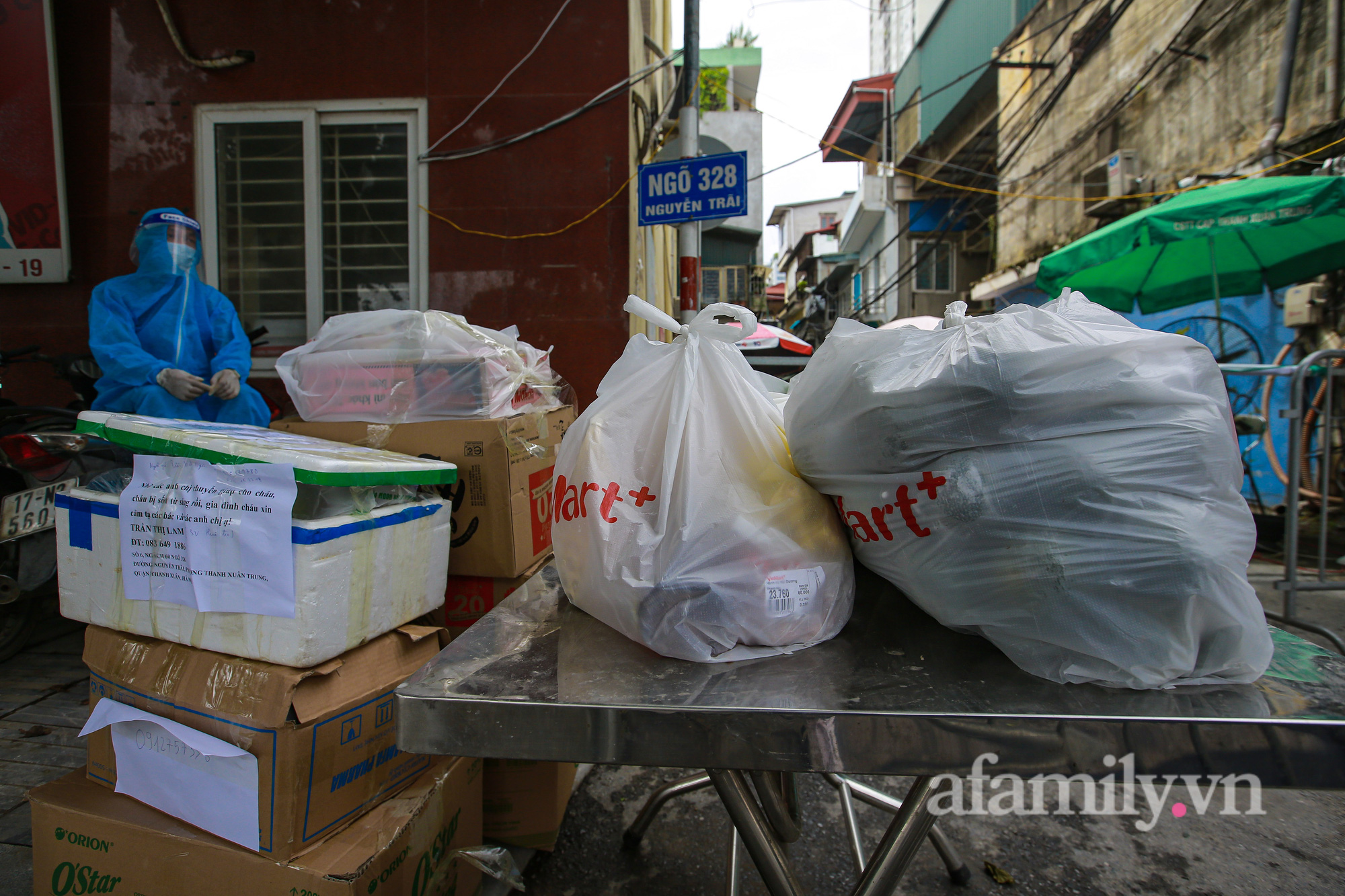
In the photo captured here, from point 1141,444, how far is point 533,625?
899 millimetres

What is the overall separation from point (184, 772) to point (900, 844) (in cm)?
128

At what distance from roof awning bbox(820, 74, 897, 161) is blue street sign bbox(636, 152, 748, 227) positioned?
15493mm

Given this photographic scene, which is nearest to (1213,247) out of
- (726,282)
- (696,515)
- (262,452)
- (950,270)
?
(696,515)

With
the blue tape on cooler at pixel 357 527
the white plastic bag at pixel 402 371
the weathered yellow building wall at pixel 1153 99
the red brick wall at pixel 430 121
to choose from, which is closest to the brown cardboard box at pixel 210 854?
the blue tape on cooler at pixel 357 527

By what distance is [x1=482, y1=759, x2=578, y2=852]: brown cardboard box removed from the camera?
5.56 feet

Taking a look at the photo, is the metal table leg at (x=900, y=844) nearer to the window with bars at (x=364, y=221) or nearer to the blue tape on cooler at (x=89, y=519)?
the blue tape on cooler at (x=89, y=519)

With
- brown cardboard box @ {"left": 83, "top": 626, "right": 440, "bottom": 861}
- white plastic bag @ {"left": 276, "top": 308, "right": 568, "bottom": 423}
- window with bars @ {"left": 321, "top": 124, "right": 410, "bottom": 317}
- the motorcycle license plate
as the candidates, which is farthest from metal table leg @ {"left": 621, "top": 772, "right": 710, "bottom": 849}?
window with bars @ {"left": 321, "top": 124, "right": 410, "bottom": 317}

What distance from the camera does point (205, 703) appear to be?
1214mm

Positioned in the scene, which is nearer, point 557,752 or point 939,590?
point 557,752

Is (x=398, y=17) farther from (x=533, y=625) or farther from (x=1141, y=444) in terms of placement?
(x=1141, y=444)

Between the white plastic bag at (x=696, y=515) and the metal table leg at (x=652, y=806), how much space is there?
98 cm

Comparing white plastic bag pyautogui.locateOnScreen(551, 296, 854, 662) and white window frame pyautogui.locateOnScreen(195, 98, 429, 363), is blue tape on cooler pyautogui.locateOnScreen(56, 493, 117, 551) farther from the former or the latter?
white window frame pyautogui.locateOnScreen(195, 98, 429, 363)

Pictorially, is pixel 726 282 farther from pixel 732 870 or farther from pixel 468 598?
pixel 732 870

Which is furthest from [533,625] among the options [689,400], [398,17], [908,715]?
[398,17]
